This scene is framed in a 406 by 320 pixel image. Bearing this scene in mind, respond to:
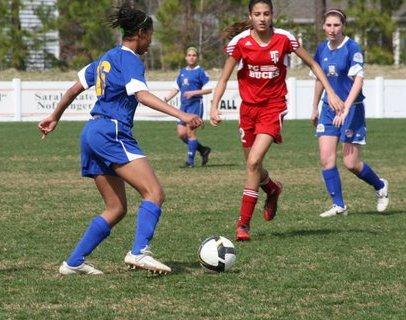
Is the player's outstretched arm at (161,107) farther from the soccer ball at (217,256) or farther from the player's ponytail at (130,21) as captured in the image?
the soccer ball at (217,256)

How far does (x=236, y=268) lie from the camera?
7289 mm

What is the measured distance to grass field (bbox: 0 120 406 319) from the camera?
5.98 metres

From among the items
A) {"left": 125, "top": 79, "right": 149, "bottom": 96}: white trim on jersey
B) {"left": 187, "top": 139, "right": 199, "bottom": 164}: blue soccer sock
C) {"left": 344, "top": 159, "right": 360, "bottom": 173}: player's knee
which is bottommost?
{"left": 187, "top": 139, "right": 199, "bottom": 164}: blue soccer sock

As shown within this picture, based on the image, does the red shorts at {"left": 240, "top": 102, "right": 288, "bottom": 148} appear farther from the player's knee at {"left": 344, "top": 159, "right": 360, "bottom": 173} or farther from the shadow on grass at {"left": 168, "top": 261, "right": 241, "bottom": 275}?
the player's knee at {"left": 344, "top": 159, "right": 360, "bottom": 173}

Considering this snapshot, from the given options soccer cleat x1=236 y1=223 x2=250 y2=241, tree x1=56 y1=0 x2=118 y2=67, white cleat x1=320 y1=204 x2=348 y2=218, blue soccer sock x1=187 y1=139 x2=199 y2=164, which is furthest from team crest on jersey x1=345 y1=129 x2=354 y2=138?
tree x1=56 y1=0 x2=118 y2=67

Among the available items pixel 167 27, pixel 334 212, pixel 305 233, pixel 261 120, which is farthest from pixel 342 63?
pixel 167 27

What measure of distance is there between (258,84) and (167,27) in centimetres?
3365

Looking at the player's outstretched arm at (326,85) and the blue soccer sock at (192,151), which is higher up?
the player's outstretched arm at (326,85)

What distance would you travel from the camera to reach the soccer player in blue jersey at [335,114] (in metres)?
9.98

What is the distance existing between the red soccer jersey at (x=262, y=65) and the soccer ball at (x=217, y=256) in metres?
1.92

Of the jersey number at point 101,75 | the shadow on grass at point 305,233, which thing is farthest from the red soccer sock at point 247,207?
the jersey number at point 101,75

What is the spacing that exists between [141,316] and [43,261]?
205 centimetres

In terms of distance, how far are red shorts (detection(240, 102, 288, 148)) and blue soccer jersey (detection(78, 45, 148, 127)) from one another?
2.07 m

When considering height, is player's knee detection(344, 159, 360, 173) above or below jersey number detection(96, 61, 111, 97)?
below
